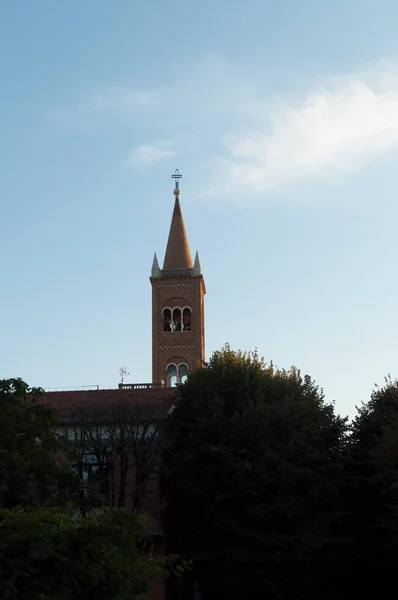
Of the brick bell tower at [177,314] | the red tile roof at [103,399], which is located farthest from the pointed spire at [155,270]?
the red tile roof at [103,399]

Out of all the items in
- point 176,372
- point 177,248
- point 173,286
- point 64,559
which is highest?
point 177,248

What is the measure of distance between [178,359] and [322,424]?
3391 cm

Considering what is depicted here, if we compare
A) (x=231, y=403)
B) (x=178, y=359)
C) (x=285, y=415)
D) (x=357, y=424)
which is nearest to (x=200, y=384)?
(x=231, y=403)

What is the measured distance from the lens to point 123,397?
3759cm

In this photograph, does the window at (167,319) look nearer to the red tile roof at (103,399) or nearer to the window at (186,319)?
the window at (186,319)

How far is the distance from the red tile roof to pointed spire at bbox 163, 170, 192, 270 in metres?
32.1

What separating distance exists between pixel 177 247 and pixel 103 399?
35.0 m

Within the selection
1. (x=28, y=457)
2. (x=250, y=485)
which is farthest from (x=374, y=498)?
(x=28, y=457)

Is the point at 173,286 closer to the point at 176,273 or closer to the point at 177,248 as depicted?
the point at 176,273

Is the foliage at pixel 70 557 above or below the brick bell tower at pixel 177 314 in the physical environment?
below

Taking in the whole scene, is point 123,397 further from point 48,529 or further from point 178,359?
point 178,359

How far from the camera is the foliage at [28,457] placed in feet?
69.4

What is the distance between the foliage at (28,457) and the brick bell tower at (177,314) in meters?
43.8

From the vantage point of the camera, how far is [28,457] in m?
21.4
